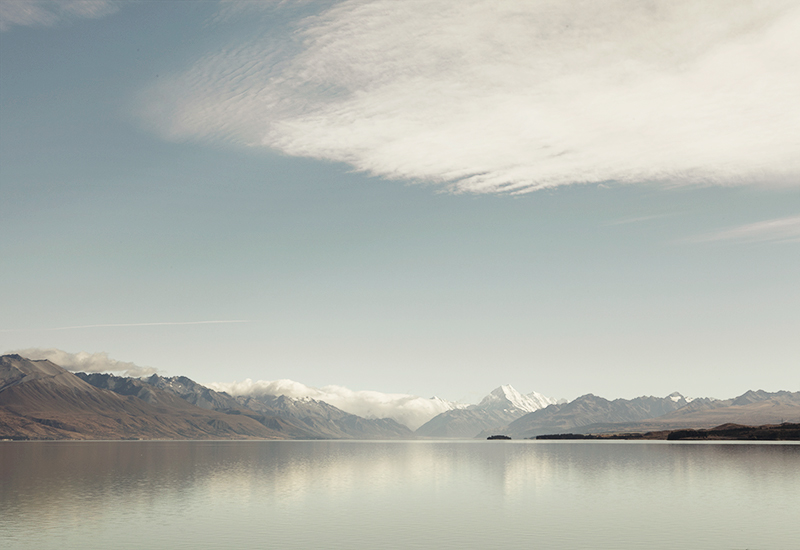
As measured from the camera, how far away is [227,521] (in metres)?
55.4

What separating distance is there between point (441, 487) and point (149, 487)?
136 ft

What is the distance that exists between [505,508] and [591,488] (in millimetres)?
24502

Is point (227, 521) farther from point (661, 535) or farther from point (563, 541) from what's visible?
point (661, 535)

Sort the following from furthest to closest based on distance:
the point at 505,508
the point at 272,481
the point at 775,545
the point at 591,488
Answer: the point at 272,481 → the point at 591,488 → the point at 505,508 → the point at 775,545

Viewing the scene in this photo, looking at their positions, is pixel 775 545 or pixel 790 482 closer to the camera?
pixel 775 545

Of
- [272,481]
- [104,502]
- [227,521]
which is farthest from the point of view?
[272,481]

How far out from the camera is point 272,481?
9781cm

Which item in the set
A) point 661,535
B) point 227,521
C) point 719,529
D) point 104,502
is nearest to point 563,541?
point 661,535

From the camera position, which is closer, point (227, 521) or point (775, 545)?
point (775, 545)

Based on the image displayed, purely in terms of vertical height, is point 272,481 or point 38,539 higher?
point 38,539

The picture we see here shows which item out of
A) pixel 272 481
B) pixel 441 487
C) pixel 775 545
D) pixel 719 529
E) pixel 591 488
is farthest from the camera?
pixel 272 481

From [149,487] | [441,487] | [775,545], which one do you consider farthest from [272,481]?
[775,545]

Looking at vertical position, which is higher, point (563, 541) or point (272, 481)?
Result: point (563, 541)

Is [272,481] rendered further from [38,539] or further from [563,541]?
[563,541]
